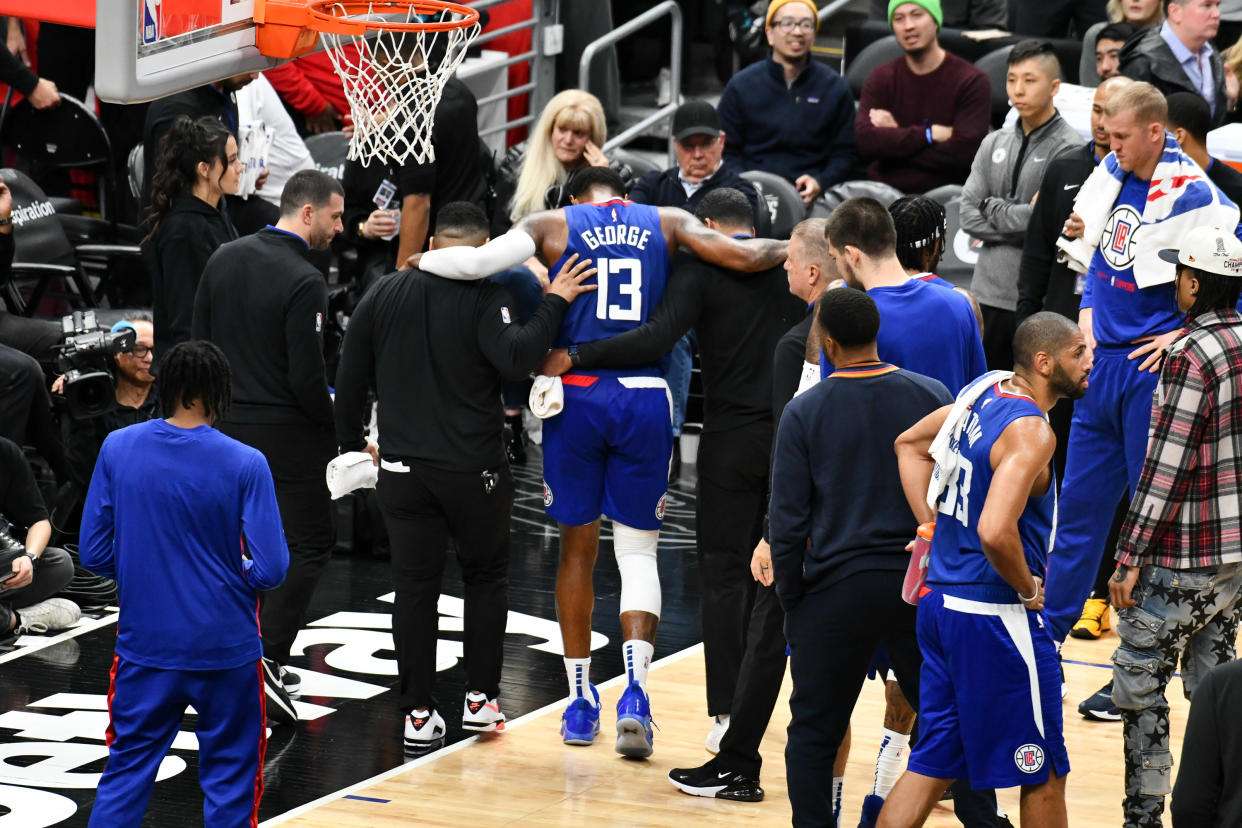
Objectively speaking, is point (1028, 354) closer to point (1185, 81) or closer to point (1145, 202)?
point (1145, 202)

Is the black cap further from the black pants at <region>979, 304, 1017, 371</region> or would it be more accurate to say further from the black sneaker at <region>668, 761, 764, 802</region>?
the black sneaker at <region>668, 761, 764, 802</region>

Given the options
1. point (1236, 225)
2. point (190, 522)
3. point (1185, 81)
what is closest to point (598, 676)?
point (190, 522)

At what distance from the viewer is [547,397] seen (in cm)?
628

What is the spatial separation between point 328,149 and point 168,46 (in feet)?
17.8

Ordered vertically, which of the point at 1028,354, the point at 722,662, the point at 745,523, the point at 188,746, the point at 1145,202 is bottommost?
the point at 188,746

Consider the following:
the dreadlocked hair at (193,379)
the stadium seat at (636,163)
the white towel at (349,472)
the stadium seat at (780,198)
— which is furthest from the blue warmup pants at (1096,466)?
the stadium seat at (636,163)

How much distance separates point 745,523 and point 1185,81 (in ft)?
15.7

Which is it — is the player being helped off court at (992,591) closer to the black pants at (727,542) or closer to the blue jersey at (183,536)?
the black pants at (727,542)

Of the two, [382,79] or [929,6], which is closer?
[382,79]

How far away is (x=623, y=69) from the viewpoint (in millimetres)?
14156

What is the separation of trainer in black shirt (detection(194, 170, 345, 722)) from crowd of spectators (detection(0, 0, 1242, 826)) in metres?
0.01

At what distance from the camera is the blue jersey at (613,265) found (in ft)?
20.8

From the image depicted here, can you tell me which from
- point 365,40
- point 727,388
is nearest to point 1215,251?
point 727,388

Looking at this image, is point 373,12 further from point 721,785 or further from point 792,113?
point 792,113
